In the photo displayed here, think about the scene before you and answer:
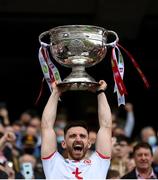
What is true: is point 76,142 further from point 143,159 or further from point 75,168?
point 143,159

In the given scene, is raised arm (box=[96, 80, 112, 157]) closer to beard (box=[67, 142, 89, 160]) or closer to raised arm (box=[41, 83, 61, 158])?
beard (box=[67, 142, 89, 160])

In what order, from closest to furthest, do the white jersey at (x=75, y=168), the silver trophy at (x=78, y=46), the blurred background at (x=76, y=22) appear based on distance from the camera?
the white jersey at (x=75, y=168) < the silver trophy at (x=78, y=46) < the blurred background at (x=76, y=22)

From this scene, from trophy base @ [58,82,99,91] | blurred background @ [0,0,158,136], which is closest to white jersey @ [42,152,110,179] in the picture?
trophy base @ [58,82,99,91]

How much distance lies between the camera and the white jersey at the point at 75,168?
6.16 meters

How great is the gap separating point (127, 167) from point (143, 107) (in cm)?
793

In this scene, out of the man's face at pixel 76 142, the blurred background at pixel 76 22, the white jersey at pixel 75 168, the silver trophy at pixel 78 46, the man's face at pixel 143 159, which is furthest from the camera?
the blurred background at pixel 76 22

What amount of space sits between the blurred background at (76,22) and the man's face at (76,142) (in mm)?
8011

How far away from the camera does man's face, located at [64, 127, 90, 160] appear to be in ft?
20.5

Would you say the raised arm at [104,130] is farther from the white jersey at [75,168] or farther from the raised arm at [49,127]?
the raised arm at [49,127]

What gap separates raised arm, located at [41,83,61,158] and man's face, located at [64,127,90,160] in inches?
5.3

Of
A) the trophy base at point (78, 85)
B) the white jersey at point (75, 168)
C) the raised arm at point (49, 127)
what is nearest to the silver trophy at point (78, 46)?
Answer: the trophy base at point (78, 85)

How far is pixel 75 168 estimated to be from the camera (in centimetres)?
618

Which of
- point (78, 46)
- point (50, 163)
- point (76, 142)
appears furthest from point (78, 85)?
point (50, 163)

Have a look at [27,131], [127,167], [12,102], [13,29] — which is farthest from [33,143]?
[12,102]
